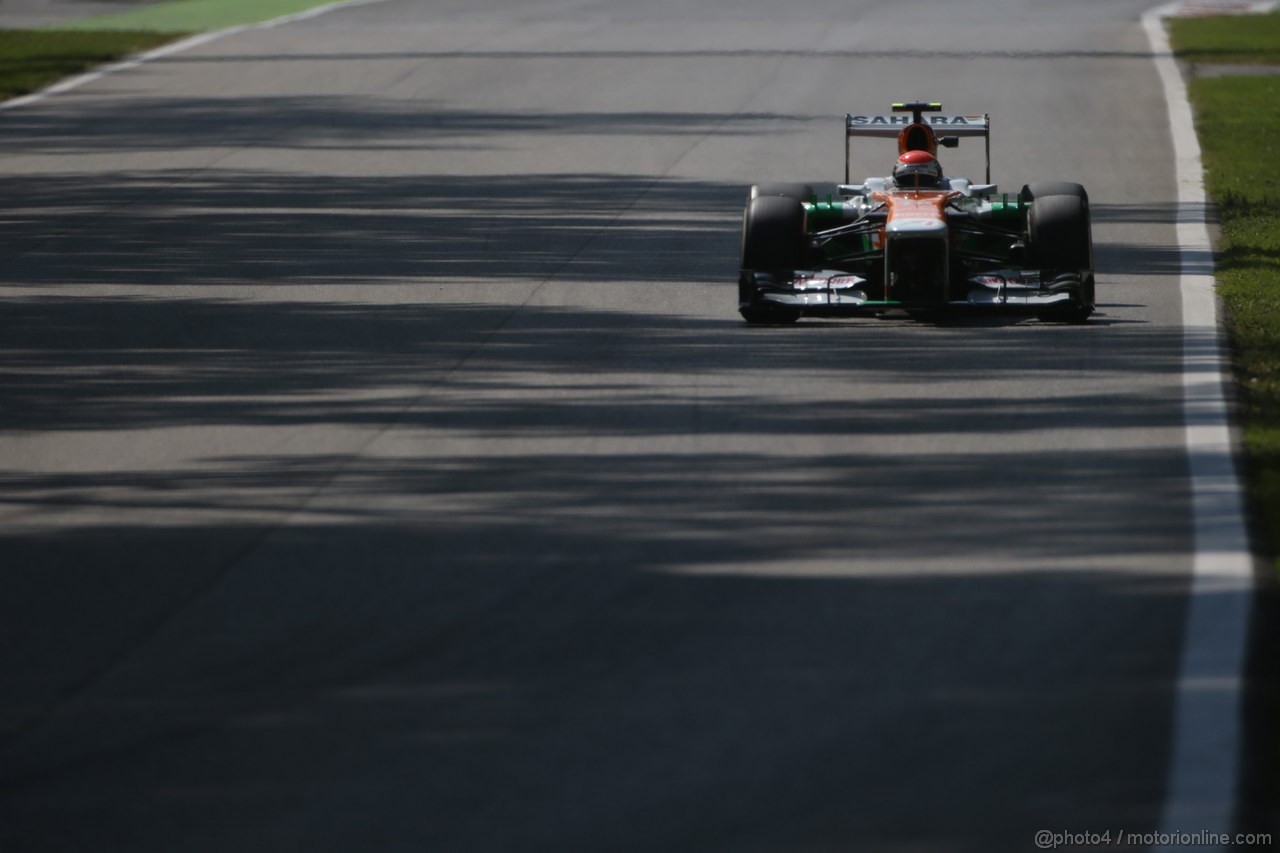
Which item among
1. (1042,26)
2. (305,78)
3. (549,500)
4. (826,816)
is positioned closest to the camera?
(826,816)

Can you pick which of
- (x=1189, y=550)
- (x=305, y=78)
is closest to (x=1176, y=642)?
(x=1189, y=550)

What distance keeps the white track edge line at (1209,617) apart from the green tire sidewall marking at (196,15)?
21.9 metres

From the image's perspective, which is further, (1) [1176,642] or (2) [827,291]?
(2) [827,291]

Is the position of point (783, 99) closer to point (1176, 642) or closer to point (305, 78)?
point (305, 78)

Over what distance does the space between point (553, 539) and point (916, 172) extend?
17.2ft

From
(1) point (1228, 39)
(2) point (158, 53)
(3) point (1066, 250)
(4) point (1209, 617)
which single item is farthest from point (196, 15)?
Result: (4) point (1209, 617)

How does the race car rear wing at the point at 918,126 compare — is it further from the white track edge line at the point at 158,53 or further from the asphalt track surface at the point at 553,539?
the white track edge line at the point at 158,53

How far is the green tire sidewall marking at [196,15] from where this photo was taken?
96.9 feet

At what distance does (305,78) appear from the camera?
24.1 metres

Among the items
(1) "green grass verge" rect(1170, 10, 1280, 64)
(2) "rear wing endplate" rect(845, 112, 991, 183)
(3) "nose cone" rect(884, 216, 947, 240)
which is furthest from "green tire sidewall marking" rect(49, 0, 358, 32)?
(3) "nose cone" rect(884, 216, 947, 240)

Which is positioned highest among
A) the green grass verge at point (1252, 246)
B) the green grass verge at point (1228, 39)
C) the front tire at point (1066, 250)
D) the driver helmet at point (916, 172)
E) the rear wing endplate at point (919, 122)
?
the rear wing endplate at point (919, 122)

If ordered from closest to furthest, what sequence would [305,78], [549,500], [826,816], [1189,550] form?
[826,816]
[1189,550]
[549,500]
[305,78]

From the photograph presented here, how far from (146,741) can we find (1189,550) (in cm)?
378

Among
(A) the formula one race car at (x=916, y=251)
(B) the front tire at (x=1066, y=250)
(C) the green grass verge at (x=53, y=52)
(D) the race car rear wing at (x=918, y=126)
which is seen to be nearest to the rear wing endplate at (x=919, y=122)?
(D) the race car rear wing at (x=918, y=126)
